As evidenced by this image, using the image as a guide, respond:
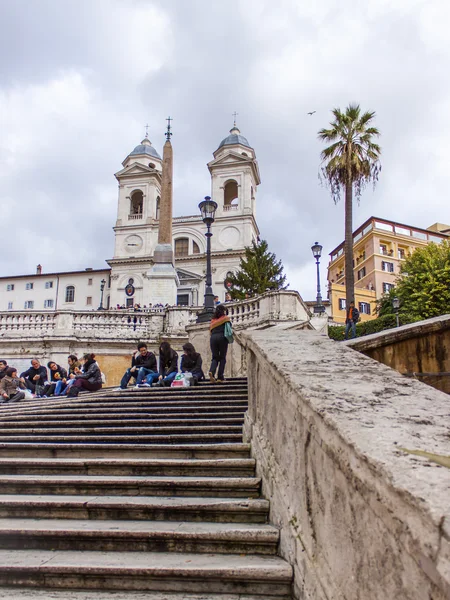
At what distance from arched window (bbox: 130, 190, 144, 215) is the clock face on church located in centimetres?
399

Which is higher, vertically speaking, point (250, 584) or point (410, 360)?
point (410, 360)

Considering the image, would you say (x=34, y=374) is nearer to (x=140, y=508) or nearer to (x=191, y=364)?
(x=191, y=364)

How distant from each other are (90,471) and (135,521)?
1134 mm

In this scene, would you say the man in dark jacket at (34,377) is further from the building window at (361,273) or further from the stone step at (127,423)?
the building window at (361,273)

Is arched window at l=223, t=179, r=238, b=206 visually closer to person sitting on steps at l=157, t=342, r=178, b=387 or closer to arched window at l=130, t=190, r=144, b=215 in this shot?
arched window at l=130, t=190, r=144, b=215

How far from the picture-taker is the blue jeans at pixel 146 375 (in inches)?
433

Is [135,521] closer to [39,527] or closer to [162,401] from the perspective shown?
[39,527]

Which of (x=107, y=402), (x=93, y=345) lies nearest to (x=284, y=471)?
(x=107, y=402)

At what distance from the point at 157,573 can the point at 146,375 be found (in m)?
8.56

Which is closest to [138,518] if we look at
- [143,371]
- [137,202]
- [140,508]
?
[140,508]

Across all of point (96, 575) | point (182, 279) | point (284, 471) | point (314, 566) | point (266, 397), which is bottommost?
point (96, 575)

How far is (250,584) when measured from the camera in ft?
8.89

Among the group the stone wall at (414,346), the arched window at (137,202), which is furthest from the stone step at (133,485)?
the arched window at (137,202)

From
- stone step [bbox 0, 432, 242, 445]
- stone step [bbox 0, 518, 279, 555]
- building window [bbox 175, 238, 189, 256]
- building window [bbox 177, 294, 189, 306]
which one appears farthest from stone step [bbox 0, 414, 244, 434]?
building window [bbox 175, 238, 189, 256]
